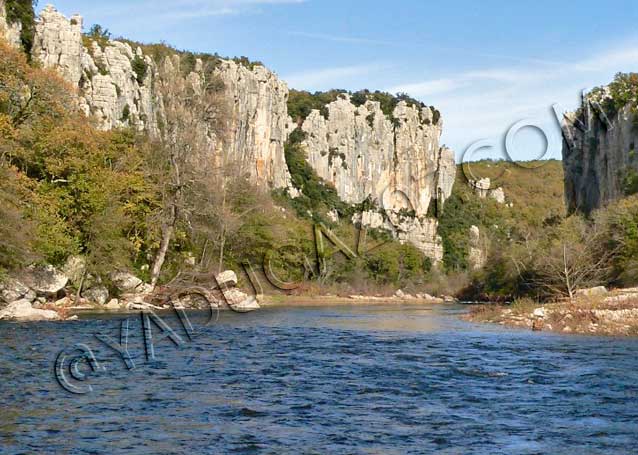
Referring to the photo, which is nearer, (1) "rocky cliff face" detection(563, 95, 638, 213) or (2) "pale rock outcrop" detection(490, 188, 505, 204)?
(1) "rocky cliff face" detection(563, 95, 638, 213)

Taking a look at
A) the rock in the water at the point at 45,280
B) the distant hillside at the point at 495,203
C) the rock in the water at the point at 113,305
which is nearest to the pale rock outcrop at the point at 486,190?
the distant hillside at the point at 495,203

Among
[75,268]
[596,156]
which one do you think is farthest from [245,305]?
[596,156]

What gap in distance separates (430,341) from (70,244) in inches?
813

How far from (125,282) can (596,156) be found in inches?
2524

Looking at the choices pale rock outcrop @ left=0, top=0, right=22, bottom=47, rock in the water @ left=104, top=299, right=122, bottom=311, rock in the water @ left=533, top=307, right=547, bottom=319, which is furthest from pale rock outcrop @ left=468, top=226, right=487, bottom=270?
rock in the water @ left=533, top=307, right=547, bottom=319

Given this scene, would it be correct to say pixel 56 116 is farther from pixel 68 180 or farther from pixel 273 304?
pixel 273 304

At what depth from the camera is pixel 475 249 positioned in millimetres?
142500

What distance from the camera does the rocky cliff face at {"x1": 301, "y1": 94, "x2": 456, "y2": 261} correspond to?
489ft

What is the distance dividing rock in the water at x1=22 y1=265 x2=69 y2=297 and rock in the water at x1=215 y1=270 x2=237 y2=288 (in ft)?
46.6

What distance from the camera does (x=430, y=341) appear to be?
91.0 ft

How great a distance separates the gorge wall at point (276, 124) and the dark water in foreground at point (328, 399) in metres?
→ 31.1

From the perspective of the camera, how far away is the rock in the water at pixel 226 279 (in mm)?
52794

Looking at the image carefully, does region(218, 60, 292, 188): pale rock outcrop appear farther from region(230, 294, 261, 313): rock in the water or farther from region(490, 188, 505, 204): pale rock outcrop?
region(230, 294, 261, 313): rock in the water

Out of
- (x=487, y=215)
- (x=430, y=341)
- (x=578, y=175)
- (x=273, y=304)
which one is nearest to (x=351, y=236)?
(x=578, y=175)
